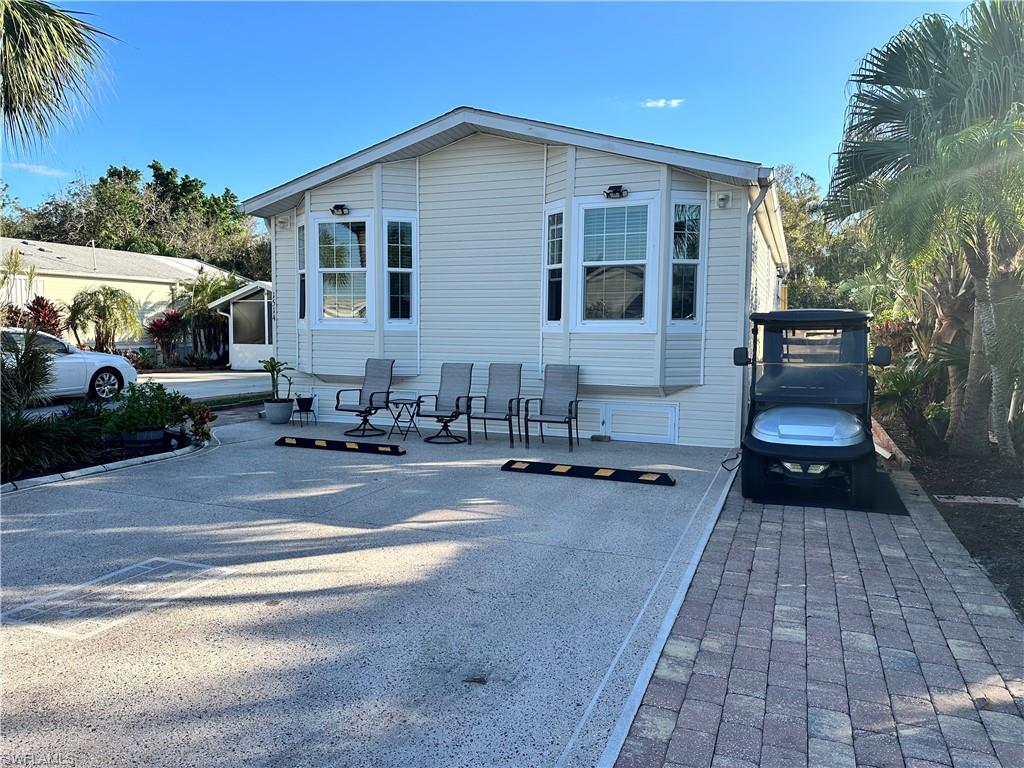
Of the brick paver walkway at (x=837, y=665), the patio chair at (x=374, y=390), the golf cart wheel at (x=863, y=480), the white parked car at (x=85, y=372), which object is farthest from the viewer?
the white parked car at (x=85, y=372)

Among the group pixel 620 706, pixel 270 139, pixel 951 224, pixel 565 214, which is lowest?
pixel 620 706

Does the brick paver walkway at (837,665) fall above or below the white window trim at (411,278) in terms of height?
below

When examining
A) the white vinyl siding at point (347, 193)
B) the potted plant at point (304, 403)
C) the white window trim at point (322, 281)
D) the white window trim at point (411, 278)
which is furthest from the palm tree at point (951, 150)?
the potted plant at point (304, 403)

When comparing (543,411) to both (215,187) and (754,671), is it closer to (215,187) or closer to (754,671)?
(754,671)

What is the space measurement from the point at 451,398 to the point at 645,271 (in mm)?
3315

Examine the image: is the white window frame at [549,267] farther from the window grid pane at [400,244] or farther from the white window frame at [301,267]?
the white window frame at [301,267]

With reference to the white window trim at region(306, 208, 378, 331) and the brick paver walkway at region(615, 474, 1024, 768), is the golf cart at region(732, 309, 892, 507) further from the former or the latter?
the white window trim at region(306, 208, 378, 331)

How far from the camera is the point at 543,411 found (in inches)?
346

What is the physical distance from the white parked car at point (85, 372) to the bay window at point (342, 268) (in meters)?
4.53

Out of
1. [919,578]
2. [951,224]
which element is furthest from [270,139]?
[919,578]

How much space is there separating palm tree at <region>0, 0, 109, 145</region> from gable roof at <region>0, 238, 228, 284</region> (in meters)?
15.6

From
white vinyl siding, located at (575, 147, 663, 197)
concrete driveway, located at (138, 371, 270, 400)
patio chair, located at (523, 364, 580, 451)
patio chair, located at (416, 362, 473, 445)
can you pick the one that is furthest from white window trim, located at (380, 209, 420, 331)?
concrete driveway, located at (138, 371, 270, 400)

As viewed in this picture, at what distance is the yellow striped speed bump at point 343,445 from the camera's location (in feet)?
27.6

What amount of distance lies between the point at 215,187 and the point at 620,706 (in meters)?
49.0
